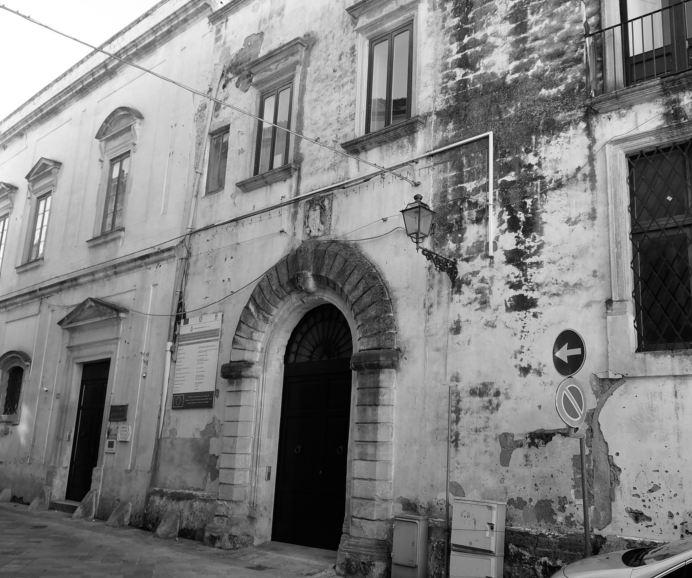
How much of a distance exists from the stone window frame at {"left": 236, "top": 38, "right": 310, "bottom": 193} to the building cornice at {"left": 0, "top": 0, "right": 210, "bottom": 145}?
2.89 m

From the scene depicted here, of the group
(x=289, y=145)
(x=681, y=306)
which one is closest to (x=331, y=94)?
(x=289, y=145)

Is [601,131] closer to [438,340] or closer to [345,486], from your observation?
[438,340]

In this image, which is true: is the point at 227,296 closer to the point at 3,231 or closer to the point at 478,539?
the point at 478,539

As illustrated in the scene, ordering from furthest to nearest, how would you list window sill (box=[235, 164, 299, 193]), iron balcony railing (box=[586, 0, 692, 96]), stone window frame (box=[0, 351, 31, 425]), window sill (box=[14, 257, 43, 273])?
window sill (box=[14, 257, 43, 273]) → stone window frame (box=[0, 351, 31, 425]) → window sill (box=[235, 164, 299, 193]) → iron balcony railing (box=[586, 0, 692, 96])

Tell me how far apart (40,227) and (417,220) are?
13.4 meters

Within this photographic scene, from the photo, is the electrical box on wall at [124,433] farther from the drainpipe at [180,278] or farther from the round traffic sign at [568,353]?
the round traffic sign at [568,353]

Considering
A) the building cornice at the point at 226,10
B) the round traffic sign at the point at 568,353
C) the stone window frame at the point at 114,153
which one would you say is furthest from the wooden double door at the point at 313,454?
the building cornice at the point at 226,10

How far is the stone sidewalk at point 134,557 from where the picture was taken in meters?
8.59

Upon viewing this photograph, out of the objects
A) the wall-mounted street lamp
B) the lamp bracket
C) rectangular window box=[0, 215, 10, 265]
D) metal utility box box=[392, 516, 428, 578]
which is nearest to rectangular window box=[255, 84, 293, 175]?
the wall-mounted street lamp

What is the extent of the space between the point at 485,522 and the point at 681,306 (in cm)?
292

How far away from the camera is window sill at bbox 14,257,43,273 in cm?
1746

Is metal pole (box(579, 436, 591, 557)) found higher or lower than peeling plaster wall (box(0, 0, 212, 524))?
lower

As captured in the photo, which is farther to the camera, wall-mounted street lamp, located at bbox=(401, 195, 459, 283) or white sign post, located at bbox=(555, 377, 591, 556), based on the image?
wall-mounted street lamp, located at bbox=(401, 195, 459, 283)

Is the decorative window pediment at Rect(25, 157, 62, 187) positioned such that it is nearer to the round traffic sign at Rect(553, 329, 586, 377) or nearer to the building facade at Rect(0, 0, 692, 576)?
the building facade at Rect(0, 0, 692, 576)
